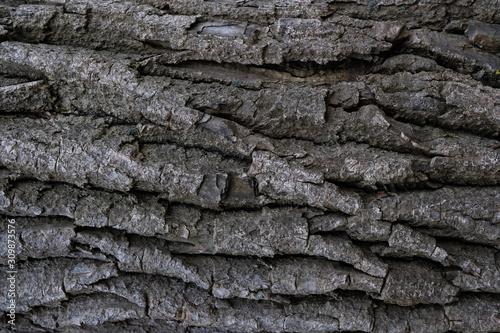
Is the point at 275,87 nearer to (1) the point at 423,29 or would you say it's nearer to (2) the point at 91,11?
(1) the point at 423,29

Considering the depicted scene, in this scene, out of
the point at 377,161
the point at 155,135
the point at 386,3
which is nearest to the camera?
the point at 377,161

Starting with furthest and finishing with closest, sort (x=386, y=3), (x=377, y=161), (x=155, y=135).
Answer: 1. (x=386, y=3)
2. (x=155, y=135)
3. (x=377, y=161)

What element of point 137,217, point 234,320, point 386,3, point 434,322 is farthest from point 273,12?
point 434,322

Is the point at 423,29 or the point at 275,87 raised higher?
the point at 423,29

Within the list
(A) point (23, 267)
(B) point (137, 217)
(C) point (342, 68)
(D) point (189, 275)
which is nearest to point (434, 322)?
(D) point (189, 275)

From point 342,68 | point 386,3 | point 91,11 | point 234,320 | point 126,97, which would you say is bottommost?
point 234,320

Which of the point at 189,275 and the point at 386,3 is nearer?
the point at 189,275
